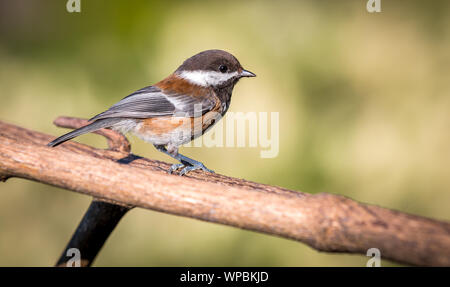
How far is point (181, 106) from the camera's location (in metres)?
2.28

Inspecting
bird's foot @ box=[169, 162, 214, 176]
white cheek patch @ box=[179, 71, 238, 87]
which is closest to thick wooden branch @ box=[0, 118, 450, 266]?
bird's foot @ box=[169, 162, 214, 176]

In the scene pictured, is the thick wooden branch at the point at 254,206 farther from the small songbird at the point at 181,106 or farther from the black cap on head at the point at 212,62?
the black cap on head at the point at 212,62

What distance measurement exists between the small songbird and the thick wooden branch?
450mm

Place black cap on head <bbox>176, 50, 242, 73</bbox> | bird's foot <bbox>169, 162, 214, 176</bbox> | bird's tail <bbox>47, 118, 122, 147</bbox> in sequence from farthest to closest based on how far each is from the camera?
black cap on head <bbox>176, 50, 242, 73</bbox> < bird's foot <bbox>169, 162, 214, 176</bbox> < bird's tail <bbox>47, 118, 122, 147</bbox>

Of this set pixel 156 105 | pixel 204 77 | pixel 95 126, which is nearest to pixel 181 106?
pixel 156 105

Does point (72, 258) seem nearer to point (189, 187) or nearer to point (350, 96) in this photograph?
point (189, 187)

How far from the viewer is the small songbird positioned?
221cm

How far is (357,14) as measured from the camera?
2.92 m

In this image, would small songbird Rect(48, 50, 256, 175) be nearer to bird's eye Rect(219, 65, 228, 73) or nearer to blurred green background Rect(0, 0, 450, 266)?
bird's eye Rect(219, 65, 228, 73)

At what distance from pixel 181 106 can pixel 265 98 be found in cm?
76

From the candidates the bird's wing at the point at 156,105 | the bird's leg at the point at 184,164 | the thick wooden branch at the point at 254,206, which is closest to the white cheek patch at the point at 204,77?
the bird's wing at the point at 156,105

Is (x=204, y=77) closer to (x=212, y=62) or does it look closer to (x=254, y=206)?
(x=212, y=62)

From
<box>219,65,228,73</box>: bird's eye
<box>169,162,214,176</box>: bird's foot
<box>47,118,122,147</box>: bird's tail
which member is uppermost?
<box>219,65,228,73</box>: bird's eye
